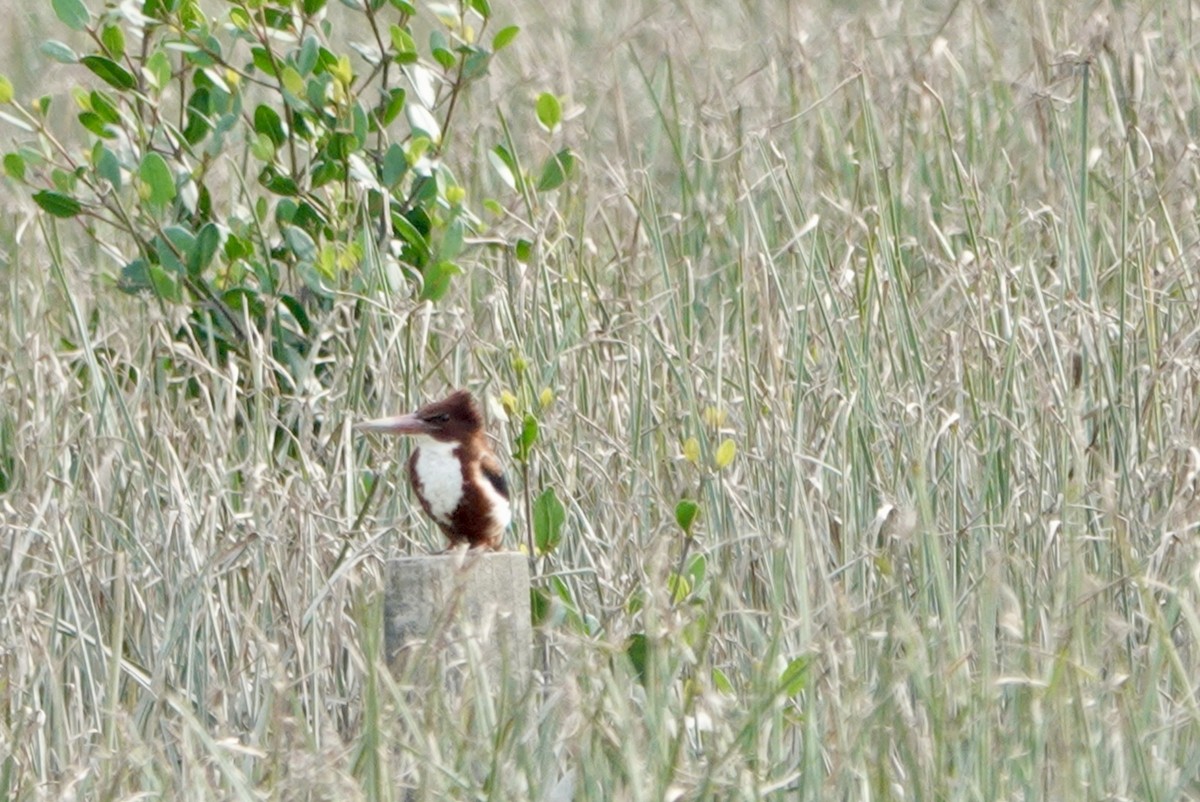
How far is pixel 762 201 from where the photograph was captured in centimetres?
418

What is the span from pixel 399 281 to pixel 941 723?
164 centimetres

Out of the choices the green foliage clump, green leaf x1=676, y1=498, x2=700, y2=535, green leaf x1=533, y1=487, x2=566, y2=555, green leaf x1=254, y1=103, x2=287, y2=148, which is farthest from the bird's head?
green leaf x1=254, y1=103, x2=287, y2=148

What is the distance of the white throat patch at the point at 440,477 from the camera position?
8.55 feet

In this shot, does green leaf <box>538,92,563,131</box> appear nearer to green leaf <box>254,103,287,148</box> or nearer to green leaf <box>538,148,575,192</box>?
green leaf <box>538,148,575,192</box>

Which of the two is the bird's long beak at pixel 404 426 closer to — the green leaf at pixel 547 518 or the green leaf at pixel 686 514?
the green leaf at pixel 547 518

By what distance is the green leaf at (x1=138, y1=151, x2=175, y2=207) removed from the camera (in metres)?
3.37

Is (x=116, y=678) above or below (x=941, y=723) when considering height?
above

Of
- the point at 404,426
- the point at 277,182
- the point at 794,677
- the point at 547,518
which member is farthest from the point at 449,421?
the point at 277,182

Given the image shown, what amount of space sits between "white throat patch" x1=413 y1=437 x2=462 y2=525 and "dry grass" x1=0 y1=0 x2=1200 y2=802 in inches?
6.8

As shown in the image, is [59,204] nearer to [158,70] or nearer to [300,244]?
[158,70]

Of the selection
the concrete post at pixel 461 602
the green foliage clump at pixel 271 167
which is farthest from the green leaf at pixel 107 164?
the concrete post at pixel 461 602

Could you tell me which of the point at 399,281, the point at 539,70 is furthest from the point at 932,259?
the point at 539,70

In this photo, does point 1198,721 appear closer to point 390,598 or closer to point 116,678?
point 390,598

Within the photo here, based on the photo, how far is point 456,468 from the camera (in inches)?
102
